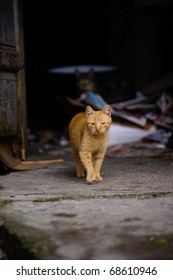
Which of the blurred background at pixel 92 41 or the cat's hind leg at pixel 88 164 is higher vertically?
the blurred background at pixel 92 41

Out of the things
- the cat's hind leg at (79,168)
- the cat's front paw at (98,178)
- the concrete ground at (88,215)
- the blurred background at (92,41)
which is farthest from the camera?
the blurred background at (92,41)

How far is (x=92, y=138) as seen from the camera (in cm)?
357

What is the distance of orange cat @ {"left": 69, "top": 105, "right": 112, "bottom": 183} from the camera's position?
3490mm

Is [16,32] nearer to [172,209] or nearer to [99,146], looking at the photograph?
[99,146]

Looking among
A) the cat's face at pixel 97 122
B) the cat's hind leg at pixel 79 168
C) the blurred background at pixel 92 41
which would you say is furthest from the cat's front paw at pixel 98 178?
the blurred background at pixel 92 41

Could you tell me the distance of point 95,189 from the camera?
10.8 feet

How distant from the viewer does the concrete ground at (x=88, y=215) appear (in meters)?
2.10

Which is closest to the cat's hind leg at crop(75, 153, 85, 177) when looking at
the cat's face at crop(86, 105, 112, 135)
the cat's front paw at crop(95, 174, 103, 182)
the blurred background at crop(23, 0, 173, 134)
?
the cat's front paw at crop(95, 174, 103, 182)

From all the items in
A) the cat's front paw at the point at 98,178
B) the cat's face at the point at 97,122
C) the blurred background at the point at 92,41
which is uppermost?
the blurred background at the point at 92,41

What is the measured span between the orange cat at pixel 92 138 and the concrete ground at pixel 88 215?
143 millimetres

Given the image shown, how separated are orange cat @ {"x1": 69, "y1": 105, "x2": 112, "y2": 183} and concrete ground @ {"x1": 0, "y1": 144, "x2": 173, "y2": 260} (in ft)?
0.47

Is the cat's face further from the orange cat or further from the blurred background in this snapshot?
the blurred background

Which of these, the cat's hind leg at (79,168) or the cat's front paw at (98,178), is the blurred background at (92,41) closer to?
the cat's hind leg at (79,168)
